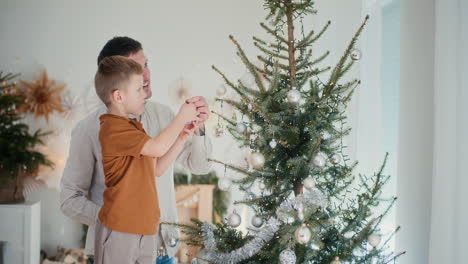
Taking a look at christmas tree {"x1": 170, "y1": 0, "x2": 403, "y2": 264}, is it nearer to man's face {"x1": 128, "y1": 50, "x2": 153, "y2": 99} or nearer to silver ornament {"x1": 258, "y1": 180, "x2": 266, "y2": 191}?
silver ornament {"x1": 258, "y1": 180, "x2": 266, "y2": 191}

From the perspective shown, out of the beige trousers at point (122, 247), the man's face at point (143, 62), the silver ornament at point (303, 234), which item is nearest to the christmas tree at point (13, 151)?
the man's face at point (143, 62)

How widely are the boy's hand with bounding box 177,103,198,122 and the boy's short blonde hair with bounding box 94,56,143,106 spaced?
0.21 metres

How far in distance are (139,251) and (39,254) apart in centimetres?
260

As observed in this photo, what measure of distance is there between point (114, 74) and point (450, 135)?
1.13 meters

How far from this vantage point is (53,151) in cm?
378

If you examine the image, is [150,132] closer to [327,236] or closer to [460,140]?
[327,236]

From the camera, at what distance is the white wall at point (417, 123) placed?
160 centimetres

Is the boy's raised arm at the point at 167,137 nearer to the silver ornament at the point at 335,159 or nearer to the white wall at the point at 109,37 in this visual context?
the silver ornament at the point at 335,159

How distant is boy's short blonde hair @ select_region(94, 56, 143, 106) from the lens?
4.70 ft

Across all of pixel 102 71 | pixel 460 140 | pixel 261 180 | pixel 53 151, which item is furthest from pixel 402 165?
pixel 53 151

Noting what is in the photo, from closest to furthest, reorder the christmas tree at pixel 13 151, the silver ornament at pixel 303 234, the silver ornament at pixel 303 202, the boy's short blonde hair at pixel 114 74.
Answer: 1. the silver ornament at pixel 303 234
2. the silver ornament at pixel 303 202
3. the boy's short blonde hair at pixel 114 74
4. the christmas tree at pixel 13 151

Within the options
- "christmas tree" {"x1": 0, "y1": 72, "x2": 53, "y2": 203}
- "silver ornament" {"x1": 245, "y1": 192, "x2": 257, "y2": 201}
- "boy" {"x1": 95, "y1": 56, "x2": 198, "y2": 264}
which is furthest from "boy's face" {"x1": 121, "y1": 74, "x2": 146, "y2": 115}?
"christmas tree" {"x1": 0, "y1": 72, "x2": 53, "y2": 203}

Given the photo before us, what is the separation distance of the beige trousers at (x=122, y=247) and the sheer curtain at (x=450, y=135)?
3.13ft

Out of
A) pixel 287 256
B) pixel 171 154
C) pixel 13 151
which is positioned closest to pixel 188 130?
pixel 171 154
